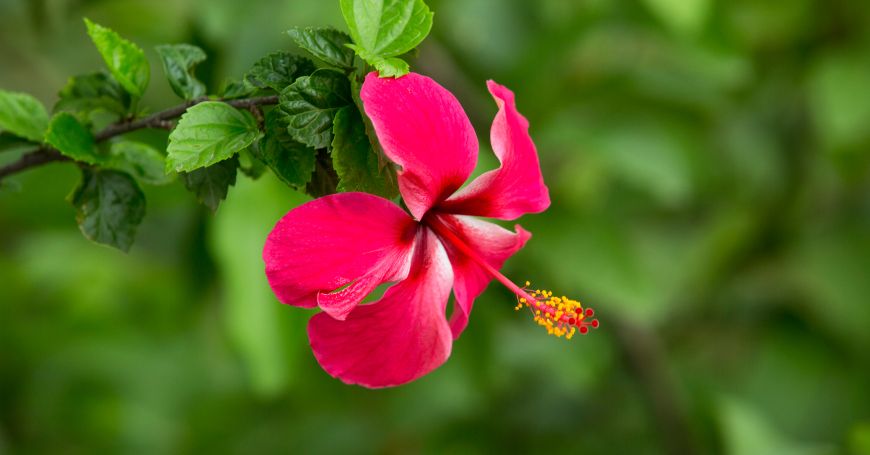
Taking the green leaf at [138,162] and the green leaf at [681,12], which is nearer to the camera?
the green leaf at [138,162]

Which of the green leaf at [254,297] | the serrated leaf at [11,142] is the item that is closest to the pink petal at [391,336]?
the serrated leaf at [11,142]

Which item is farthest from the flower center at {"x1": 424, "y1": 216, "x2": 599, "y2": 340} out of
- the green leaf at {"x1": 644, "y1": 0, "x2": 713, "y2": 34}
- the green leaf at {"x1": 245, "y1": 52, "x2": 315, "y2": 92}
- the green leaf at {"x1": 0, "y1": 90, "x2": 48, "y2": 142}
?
Result: the green leaf at {"x1": 644, "y1": 0, "x2": 713, "y2": 34}

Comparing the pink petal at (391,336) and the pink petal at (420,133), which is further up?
the pink petal at (420,133)

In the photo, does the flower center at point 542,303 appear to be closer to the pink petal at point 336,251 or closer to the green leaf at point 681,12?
the pink petal at point 336,251

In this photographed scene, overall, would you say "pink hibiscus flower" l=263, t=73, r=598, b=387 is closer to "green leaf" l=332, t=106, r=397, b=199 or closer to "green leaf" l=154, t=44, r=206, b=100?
"green leaf" l=332, t=106, r=397, b=199

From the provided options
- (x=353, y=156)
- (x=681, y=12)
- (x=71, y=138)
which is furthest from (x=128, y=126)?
(x=681, y=12)

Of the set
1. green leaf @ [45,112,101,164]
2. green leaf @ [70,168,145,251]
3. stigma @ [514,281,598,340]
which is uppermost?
green leaf @ [45,112,101,164]

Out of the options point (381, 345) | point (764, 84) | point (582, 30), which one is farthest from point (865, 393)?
point (381, 345)
